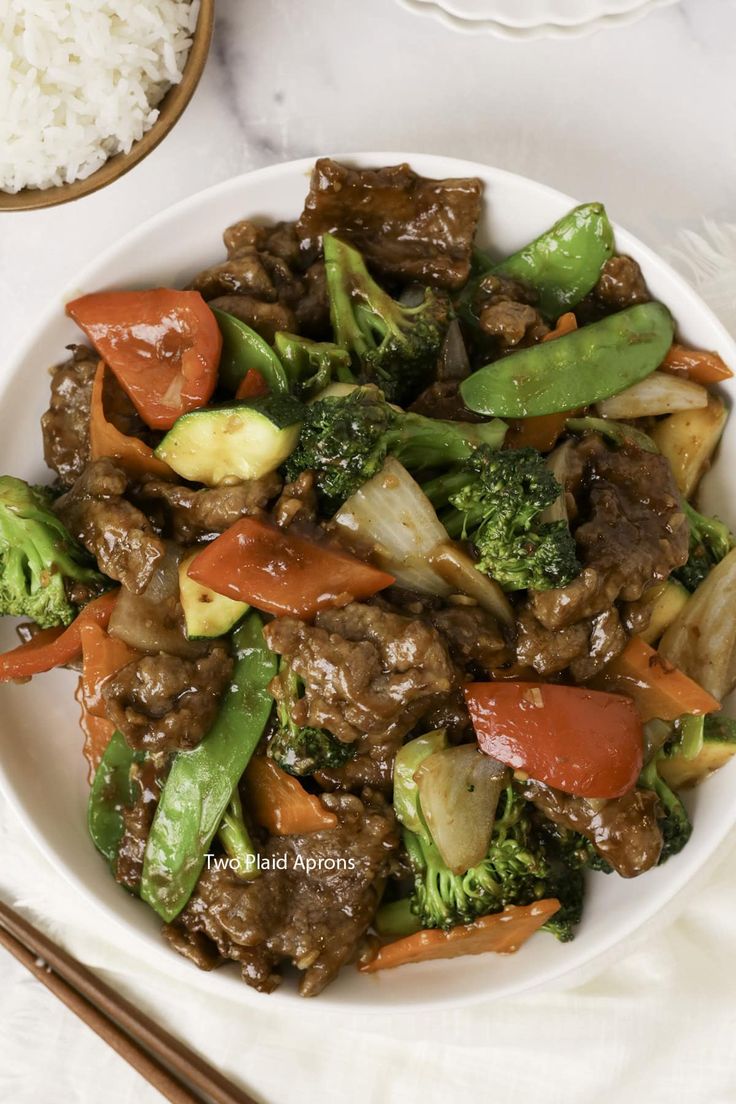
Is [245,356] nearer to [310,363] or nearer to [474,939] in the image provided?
[310,363]

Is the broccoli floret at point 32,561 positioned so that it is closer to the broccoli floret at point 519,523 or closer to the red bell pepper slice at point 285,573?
the red bell pepper slice at point 285,573

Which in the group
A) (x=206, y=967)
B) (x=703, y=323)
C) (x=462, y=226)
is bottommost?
(x=206, y=967)

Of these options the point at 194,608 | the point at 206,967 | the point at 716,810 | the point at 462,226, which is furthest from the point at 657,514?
the point at 206,967

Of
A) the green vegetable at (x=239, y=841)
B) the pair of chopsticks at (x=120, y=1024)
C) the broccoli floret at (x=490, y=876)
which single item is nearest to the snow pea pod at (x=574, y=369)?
the broccoli floret at (x=490, y=876)

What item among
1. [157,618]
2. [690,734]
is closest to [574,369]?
[690,734]

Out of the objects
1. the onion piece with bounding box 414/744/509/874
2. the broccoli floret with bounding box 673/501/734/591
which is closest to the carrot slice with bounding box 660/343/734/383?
the broccoli floret with bounding box 673/501/734/591

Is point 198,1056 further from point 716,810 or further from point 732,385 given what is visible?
point 732,385
